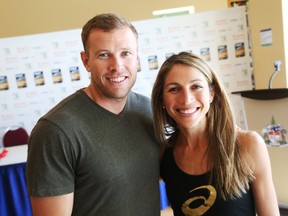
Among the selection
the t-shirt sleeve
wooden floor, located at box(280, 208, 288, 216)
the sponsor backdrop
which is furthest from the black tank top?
the sponsor backdrop

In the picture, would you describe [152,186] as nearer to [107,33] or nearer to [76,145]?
[76,145]

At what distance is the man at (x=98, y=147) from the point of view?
3.42 ft

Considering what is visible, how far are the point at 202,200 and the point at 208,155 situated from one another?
197mm

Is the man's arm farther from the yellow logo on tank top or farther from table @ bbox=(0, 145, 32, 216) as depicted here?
table @ bbox=(0, 145, 32, 216)

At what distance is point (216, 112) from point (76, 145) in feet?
2.17

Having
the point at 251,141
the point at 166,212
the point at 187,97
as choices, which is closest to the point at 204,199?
the point at 251,141

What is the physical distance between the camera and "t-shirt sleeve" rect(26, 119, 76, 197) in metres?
1.02

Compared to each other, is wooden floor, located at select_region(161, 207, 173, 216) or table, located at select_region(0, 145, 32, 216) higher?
table, located at select_region(0, 145, 32, 216)

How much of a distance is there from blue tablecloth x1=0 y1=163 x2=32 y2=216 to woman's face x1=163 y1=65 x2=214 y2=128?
2.29 meters

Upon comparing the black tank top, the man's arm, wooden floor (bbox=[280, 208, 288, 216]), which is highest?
the man's arm

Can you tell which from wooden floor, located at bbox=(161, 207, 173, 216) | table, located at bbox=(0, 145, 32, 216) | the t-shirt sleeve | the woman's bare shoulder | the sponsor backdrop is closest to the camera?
the t-shirt sleeve

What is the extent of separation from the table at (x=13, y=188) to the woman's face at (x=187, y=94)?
2.27 metres

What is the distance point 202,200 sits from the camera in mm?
1211

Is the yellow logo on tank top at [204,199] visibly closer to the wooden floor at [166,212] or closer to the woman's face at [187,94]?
the woman's face at [187,94]
